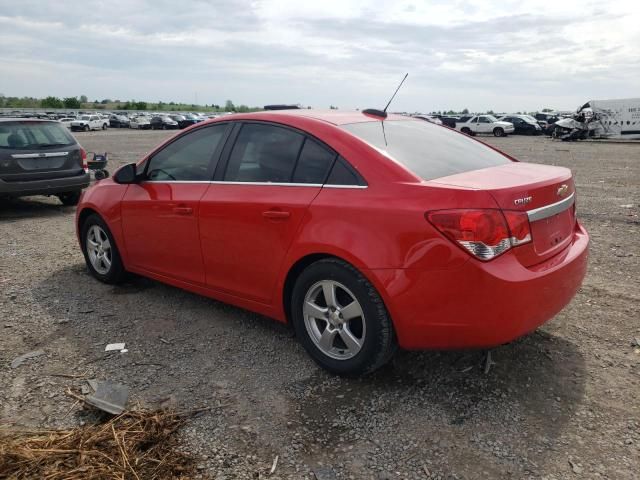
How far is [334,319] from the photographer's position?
3.35 m

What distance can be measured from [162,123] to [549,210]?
5780 cm

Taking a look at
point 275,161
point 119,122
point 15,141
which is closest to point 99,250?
point 275,161

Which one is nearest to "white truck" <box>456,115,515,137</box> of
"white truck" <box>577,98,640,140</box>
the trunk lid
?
"white truck" <box>577,98,640,140</box>

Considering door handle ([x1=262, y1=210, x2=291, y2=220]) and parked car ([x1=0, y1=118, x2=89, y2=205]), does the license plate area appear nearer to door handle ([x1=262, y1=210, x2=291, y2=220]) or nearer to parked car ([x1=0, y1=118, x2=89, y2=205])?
door handle ([x1=262, y1=210, x2=291, y2=220])

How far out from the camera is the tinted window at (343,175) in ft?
10.7

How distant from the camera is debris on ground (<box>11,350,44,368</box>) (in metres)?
3.70

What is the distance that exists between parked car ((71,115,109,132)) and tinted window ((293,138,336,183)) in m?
54.6

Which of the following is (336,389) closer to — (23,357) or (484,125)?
(23,357)

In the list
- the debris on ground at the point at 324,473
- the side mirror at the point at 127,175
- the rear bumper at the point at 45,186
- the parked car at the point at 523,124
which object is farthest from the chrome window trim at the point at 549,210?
the parked car at the point at 523,124

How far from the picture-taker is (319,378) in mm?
3463

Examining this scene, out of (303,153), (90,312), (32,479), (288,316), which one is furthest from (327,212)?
(90,312)

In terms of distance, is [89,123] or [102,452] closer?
[102,452]

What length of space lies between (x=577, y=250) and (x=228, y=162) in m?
2.41

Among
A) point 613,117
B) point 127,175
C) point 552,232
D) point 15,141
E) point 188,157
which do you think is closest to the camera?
point 552,232
